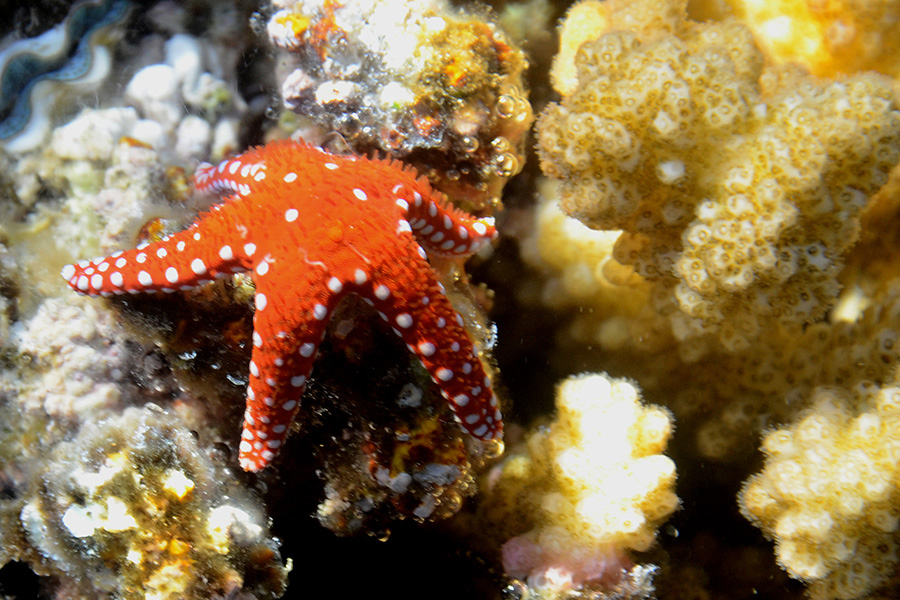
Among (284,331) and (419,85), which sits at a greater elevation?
(419,85)

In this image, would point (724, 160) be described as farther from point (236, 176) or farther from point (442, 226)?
point (236, 176)

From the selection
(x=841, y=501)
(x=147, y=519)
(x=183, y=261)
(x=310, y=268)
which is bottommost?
(x=147, y=519)

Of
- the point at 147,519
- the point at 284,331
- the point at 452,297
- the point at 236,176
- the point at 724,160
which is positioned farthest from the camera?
the point at 452,297

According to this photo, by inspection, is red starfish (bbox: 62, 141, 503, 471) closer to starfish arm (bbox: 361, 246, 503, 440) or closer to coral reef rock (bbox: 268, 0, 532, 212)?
starfish arm (bbox: 361, 246, 503, 440)

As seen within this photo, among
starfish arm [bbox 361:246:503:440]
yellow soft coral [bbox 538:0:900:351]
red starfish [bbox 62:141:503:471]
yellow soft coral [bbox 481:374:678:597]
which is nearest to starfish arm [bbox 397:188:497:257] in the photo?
red starfish [bbox 62:141:503:471]

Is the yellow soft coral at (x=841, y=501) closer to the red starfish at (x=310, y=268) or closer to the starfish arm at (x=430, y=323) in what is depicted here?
the red starfish at (x=310, y=268)

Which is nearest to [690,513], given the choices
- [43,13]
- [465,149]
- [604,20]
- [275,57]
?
[465,149]

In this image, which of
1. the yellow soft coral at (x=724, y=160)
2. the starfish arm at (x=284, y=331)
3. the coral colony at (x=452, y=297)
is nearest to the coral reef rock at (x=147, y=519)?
the coral colony at (x=452, y=297)

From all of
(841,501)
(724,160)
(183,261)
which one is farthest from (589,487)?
(183,261)
